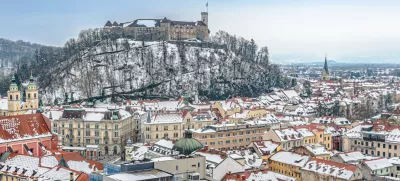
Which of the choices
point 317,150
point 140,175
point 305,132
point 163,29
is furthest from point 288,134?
point 163,29

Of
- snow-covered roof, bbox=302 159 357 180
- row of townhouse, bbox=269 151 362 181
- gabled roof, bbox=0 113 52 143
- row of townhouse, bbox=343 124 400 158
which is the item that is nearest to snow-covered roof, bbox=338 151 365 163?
row of townhouse, bbox=269 151 362 181

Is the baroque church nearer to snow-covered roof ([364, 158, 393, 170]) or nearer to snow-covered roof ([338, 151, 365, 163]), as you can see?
snow-covered roof ([338, 151, 365, 163])

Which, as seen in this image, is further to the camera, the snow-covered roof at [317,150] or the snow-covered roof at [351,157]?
the snow-covered roof at [317,150]

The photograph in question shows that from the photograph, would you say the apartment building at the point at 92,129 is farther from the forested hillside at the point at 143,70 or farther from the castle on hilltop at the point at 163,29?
the castle on hilltop at the point at 163,29

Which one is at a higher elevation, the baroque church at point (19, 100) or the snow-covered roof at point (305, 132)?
the baroque church at point (19, 100)

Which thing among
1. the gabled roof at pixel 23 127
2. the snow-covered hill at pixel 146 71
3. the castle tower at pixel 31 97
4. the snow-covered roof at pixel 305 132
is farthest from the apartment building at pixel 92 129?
the snow-covered hill at pixel 146 71

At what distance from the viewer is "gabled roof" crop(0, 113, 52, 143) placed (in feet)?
222

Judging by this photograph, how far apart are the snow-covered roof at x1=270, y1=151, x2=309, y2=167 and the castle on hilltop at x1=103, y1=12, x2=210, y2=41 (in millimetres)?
116354

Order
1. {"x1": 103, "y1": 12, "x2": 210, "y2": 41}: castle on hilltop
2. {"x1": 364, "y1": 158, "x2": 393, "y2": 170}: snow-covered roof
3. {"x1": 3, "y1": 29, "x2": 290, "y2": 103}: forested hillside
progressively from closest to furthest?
{"x1": 364, "y1": 158, "x2": 393, "y2": 170}: snow-covered roof < {"x1": 3, "y1": 29, "x2": 290, "y2": 103}: forested hillside < {"x1": 103, "y1": 12, "x2": 210, "y2": 41}: castle on hilltop

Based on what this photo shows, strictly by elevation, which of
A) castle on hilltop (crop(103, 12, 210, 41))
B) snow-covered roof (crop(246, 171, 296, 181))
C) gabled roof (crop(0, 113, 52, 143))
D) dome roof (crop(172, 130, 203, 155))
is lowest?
snow-covered roof (crop(246, 171, 296, 181))

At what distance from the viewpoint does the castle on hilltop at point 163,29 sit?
184 meters

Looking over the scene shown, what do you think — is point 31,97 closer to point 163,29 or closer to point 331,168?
point 331,168

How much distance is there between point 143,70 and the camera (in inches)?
6462

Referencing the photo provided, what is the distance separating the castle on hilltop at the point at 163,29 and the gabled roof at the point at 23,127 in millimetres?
110105
